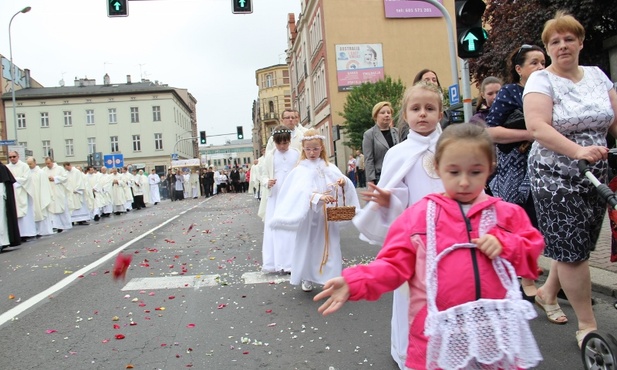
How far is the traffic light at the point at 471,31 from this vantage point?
27.5ft

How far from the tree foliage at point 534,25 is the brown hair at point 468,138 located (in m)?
11.6

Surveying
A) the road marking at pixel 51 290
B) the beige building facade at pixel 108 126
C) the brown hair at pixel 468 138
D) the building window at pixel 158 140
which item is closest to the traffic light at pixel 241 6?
the road marking at pixel 51 290

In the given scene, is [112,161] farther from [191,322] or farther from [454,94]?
[191,322]

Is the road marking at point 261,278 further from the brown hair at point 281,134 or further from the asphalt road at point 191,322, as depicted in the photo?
the brown hair at point 281,134

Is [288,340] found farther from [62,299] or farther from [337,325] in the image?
[62,299]

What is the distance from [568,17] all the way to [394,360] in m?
2.40

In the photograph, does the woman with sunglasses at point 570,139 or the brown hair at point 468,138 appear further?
the woman with sunglasses at point 570,139

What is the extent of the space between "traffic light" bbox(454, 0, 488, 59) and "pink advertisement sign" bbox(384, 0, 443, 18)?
3364 centimetres

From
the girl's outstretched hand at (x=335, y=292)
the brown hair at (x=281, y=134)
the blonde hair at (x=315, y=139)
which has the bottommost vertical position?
the girl's outstretched hand at (x=335, y=292)

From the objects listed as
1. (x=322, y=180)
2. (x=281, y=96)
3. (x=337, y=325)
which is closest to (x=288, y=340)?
(x=337, y=325)

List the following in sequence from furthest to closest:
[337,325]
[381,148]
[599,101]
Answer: [381,148], [337,325], [599,101]

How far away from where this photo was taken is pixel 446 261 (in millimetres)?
2234

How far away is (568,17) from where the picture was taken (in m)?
3.49

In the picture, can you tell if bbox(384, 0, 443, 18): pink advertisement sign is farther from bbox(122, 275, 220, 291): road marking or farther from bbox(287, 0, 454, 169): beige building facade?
bbox(122, 275, 220, 291): road marking
